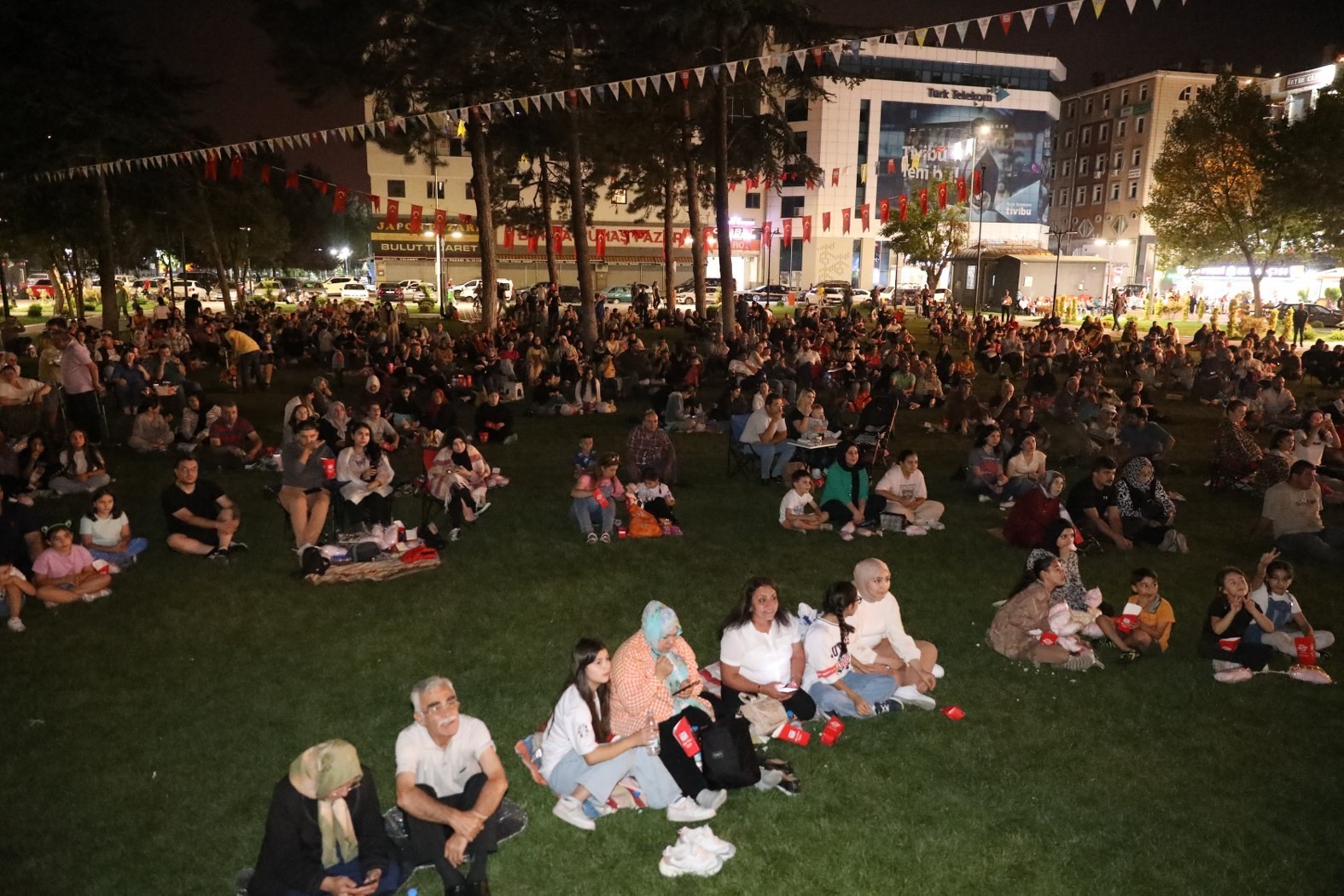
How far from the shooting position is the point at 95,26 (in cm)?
2612

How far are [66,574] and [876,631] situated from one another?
6.87 metres

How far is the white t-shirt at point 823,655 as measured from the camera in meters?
6.21

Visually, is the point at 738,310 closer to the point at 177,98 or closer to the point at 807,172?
the point at 807,172

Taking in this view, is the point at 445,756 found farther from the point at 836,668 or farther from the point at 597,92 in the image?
the point at 597,92

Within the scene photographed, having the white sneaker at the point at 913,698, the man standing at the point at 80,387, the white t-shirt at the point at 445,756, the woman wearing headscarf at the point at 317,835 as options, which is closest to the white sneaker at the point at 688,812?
the white t-shirt at the point at 445,756

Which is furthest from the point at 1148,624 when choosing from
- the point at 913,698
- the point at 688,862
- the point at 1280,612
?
the point at 688,862

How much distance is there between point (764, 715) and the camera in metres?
5.81

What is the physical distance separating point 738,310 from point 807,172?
6933 mm

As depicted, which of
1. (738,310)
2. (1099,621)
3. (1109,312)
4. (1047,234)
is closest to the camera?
(1099,621)

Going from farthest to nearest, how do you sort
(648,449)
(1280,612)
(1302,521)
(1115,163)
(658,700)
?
(1115,163) < (648,449) < (1302,521) < (1280,612) < (658,700)

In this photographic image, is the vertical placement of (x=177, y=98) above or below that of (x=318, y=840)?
above

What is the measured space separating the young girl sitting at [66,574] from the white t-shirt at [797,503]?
6715mm

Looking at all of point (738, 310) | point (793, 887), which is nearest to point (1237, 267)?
point (738, 310)

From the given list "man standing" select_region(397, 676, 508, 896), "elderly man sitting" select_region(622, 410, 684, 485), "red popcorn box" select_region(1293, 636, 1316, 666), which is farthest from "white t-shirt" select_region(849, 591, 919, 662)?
"elderly man sitting" select_region(622, 410, 684, 485)
